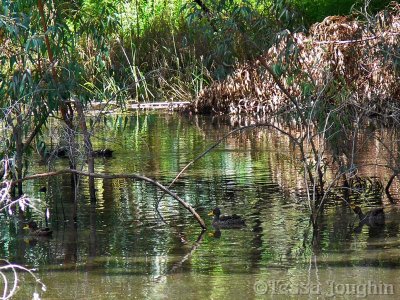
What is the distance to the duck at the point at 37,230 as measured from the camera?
1002cm

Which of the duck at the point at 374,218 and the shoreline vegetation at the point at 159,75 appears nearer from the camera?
the duck at the point at 374,218

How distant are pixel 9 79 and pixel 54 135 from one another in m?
0.95

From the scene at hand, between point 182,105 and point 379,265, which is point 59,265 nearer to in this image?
point 379,265

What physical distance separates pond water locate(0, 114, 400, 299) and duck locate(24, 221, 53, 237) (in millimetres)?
98

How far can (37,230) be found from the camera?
33.1 ft

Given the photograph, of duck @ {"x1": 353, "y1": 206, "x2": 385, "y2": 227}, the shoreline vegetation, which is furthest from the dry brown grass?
duck @ {"x1": 353, "y1": 206, "x2": 385, "y2": 227}

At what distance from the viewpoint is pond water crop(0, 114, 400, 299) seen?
7898mm

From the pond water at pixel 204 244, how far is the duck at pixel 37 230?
10cm

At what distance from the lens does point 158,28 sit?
94.8 feet

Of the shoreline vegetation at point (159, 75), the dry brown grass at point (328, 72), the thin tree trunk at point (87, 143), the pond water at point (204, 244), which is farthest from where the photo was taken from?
the dry brown grass at point (328, 72)

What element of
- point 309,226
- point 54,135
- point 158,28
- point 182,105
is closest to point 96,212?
point 54,135

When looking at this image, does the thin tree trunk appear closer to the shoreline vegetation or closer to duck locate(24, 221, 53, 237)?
the shoreline vegetation

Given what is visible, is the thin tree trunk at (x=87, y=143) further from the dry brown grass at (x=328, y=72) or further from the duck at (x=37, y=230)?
the dry brown grass at (x=328, y=72)

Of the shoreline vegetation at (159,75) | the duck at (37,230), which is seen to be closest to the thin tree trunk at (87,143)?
the shoreline vegetation at (159,75)
